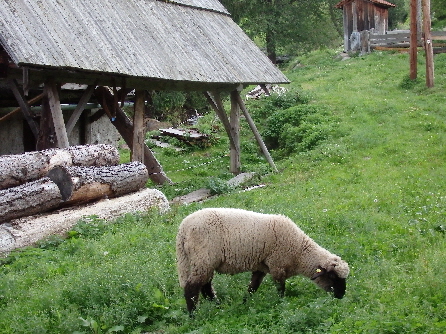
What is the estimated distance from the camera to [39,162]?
10266mm

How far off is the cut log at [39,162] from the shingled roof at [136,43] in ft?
5.46

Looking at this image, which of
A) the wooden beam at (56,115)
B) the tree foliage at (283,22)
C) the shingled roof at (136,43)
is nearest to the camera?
the shingled roof at (136,43)

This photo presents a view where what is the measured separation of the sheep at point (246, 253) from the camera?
6523 mm

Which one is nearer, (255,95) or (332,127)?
(332,127)

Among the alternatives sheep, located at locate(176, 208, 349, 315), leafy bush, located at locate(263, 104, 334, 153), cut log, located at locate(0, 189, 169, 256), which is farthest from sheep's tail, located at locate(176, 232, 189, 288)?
leafy bush, located at locate(263, 104, 334, 153)

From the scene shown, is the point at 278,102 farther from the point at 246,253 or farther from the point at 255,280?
the point at 246,253

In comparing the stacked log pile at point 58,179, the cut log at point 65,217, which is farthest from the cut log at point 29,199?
the cut log at point 65,217

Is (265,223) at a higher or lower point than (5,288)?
higher

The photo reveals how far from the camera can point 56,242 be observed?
30.7 ft

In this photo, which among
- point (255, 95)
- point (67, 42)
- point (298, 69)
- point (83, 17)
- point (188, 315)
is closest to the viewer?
point (188, 315)

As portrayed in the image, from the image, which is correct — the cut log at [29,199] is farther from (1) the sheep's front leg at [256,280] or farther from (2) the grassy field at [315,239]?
(1) the sheep's front leg at [256,280]

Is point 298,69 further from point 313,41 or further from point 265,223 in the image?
point 265,223

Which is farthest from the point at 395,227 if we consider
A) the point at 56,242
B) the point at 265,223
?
the point at 56,242

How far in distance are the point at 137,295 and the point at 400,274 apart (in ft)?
11.4
